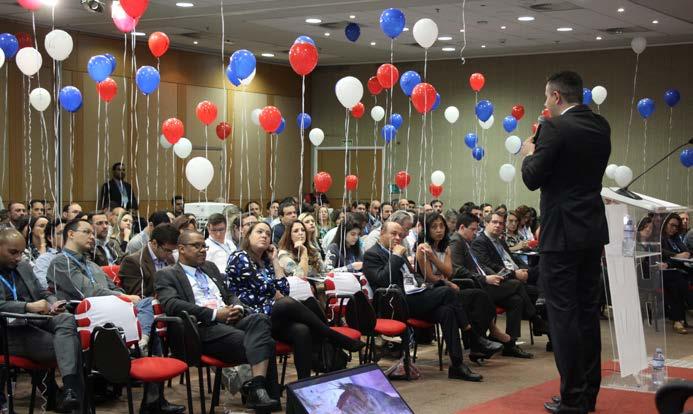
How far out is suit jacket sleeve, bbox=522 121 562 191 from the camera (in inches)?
164

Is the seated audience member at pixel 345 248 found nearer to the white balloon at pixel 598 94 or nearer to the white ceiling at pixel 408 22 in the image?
the white ceiling at pixel 408 22

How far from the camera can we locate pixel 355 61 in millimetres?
18797

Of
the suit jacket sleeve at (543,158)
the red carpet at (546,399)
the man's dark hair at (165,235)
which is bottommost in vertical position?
the red carpet at (546,399)

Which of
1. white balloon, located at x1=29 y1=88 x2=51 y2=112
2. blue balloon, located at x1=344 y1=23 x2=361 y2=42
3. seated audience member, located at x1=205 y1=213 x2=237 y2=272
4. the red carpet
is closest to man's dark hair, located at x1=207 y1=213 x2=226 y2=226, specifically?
seated audience member, located at x1=205 y1=213 x2=237 y2=272

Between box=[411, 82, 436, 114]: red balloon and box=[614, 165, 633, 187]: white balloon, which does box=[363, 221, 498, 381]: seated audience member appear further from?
box=[614, 165, 633, 187]: white balloon

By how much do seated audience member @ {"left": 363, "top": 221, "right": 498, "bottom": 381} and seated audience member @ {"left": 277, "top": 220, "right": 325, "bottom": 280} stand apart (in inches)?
16.2

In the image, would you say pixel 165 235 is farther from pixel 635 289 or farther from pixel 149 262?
pixel 635 289

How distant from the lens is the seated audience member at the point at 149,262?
595 cm

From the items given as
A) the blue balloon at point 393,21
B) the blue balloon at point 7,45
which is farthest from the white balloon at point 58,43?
the blue balloon at point 393,21

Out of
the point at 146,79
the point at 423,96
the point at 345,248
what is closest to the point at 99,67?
the point at 146,79

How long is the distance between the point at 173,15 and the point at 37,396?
27.7 ft

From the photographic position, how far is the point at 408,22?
1359cm

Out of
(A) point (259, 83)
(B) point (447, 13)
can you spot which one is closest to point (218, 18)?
(B) point (447, 13)

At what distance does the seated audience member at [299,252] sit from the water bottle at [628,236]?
234 cm
